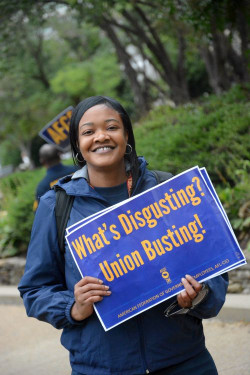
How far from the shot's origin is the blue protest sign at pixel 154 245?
7.47 ft

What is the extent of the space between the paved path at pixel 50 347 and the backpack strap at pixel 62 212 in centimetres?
290

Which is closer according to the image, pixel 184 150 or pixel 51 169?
pixel 51 169

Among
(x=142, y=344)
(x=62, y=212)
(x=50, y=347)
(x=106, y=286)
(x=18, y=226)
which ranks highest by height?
(x=62, y=212)

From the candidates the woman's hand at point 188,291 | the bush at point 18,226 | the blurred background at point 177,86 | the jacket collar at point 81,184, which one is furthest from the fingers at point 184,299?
the bush at point 18,226

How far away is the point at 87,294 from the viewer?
2.22 metres

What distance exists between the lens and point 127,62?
1823 cm

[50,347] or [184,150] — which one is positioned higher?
[184,150]

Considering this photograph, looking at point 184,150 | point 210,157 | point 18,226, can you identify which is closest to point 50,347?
point 210,157

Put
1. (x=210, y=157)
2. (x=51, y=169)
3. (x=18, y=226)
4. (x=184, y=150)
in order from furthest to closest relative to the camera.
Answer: (x=18, y=226) → (x=184, y=150) → (x=210, y=157) → (x=51, y=169)

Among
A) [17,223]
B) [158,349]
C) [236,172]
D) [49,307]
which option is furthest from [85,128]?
[17,223]

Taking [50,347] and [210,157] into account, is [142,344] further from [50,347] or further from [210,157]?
[210,157]

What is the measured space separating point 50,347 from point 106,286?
15.3 ft

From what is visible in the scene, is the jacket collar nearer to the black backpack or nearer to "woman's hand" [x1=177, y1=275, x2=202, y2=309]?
the black backpack

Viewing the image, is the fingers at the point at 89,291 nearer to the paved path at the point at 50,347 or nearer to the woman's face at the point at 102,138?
the woman's face at the point at 102,138
